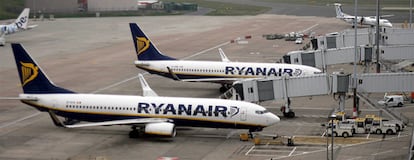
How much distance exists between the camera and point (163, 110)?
67375 mm

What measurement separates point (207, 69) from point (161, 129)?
26346 mm

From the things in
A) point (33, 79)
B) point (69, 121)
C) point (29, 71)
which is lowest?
point (69, 121)

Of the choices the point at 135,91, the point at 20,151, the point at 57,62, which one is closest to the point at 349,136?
the point at 20,151

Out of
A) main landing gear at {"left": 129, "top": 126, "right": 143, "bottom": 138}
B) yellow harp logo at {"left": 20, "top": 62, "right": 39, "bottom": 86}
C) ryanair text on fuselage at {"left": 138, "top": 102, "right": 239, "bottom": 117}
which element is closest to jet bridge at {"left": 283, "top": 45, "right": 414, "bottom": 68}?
ryanair text on fuselage at {"left": 138, "top": 102, "right": 239, "bottom": 117}

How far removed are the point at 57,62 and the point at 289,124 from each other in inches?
2115

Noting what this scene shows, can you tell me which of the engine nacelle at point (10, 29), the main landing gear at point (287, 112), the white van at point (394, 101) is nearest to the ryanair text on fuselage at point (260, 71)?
the white van at point (394, 101)

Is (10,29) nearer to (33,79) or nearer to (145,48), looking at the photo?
(145,48)

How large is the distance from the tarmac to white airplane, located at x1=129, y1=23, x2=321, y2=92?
201 cm

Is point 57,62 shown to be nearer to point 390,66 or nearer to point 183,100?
point 390,66

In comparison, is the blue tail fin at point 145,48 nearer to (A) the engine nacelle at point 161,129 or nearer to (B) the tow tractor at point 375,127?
(A) the engine nacelle at point 161,129

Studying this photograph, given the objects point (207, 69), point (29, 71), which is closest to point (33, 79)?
point (29, 71)

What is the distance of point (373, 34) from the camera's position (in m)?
110

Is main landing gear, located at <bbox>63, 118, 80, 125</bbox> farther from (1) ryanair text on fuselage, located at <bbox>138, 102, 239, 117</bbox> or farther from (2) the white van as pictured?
(2) the white van

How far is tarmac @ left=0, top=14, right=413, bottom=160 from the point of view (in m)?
63.4
